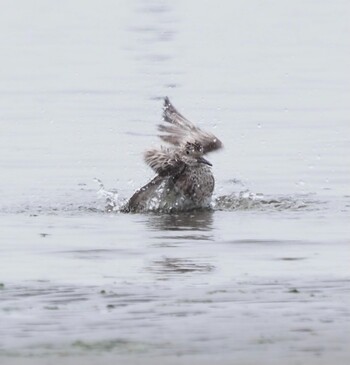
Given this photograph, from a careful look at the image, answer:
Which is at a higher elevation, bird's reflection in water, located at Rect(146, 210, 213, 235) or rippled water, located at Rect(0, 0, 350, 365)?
rippled water, located at Rect(0, 0, 350, 365)

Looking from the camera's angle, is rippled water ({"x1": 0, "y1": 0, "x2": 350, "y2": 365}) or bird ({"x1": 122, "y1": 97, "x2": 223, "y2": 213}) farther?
bird ({"x1": 122, "y1": 97, "x2": 223, "y2": 213})

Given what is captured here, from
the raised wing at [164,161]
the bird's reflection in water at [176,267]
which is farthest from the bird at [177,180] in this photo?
the bird's reflection in water at [176,267]

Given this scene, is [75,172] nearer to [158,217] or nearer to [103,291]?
[158,217]

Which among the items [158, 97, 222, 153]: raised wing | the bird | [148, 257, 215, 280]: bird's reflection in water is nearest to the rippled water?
[148, 257, 215, 280]: bird's reflection in water

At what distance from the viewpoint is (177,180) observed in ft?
47.5

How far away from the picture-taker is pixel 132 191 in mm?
14945

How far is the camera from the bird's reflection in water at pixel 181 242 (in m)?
10.6

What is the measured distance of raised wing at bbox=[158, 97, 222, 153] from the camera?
14.8 meters

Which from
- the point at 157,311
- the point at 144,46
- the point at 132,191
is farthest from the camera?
the point at 144,46

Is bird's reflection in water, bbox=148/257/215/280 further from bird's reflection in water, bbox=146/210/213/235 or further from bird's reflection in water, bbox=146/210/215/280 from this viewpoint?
bird's reflection in water, bbox=146/210/213/235

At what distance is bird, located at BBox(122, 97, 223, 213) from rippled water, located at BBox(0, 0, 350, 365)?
21 centimetres

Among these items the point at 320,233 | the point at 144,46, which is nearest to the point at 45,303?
the point at 320,233

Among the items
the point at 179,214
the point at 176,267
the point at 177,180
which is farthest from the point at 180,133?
the point at 176,267

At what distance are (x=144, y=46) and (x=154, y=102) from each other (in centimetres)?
729
